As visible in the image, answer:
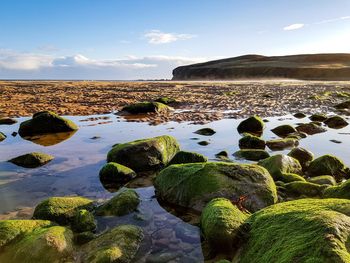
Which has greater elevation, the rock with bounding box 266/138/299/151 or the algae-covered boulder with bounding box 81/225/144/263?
the algae-covered boulder with bounding box 81/225/144/263

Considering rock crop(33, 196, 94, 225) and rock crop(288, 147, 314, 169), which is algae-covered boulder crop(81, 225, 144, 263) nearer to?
rock crop(33, 196, 94, 225)

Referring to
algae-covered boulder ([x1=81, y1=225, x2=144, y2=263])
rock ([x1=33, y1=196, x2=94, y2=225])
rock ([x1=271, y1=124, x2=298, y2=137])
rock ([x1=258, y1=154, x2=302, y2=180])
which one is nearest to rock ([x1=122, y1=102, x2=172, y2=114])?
rock ([x1=271, y1=124, x2=298, y2=137])

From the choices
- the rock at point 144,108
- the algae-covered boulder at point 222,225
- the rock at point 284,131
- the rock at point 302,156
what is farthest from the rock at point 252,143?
the rock at point 144,108

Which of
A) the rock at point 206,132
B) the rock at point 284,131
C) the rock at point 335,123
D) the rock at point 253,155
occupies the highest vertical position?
the rock at point 253,155

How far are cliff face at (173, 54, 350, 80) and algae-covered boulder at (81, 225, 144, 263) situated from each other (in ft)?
345

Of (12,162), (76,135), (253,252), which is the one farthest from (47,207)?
(76,135)

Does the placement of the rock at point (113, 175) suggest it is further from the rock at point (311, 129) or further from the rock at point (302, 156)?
the rock at point (311, 129)

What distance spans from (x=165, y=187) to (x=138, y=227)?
188 cm

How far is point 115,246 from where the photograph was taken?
5391 millimetres

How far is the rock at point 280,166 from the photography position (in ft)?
29.0

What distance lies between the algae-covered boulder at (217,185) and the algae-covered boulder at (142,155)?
6.65 ft

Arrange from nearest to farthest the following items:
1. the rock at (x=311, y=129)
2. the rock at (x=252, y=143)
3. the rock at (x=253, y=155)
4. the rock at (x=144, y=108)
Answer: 1. the rock at (x=253, y=155)
2. the rock at (x=252, y=143)
3. the rock at (x=311, y=129)
4. the rock at (x=144, y=108)

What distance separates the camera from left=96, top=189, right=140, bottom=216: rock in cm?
693

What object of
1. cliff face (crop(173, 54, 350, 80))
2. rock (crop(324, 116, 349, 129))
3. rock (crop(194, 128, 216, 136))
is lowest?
cliff face (crop(173, 54, 350, 80))
